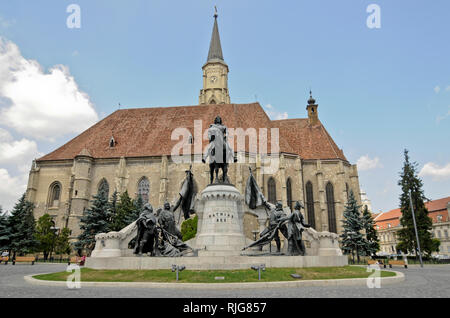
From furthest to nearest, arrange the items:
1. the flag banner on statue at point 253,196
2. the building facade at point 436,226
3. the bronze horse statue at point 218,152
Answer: the building facade at point 436,226, the flag banner on statue at point 253,196, the bronze horse statue at point 218,152

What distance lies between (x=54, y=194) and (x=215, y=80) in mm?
30666

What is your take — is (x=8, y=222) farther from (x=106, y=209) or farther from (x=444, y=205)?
(x=444, y=205)

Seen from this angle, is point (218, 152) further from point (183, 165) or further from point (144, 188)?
point (144, 188)

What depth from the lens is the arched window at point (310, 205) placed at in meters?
33.9

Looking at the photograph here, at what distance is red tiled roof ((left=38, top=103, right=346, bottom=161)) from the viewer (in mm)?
36250

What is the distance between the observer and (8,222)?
27.2m

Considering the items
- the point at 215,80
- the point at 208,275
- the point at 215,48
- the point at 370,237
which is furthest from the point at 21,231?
the point at 215,48

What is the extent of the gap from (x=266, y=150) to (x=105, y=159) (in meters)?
19.0

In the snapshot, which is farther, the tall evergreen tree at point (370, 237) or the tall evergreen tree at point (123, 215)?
the tall evergreen tree at point (123, 215)

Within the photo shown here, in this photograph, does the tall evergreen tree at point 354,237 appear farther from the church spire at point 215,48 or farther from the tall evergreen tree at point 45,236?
the church spire at point 215,48

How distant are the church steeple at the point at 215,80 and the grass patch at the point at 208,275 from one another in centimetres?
4226

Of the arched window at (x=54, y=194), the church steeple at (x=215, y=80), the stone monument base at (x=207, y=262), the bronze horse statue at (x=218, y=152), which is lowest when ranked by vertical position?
the stone monument base at (x=207, y=262)

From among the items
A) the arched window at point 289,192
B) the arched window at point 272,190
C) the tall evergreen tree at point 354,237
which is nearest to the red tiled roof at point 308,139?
the arched window at point 289,192
